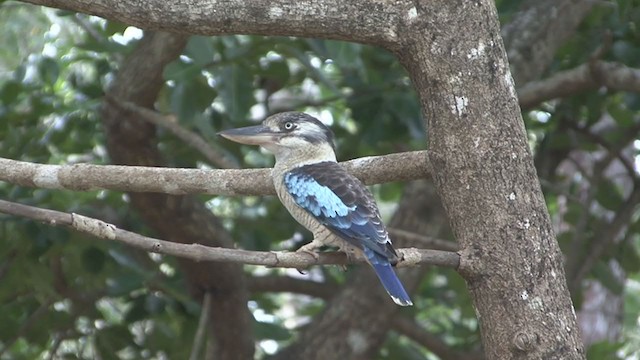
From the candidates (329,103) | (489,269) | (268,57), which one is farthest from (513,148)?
(329,103)

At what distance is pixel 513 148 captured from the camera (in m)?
3.33

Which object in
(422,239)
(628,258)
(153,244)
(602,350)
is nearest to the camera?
(153,244)

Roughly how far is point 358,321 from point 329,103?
138 cm

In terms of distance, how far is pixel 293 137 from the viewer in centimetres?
417

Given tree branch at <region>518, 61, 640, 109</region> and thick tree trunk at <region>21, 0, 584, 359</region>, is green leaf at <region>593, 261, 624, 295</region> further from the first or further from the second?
thick tree trunk at <region>21, 0, 584, 359</region>

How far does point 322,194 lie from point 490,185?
671 millimetres

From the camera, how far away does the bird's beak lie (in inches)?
159

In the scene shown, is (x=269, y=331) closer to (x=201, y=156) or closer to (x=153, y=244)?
(x=201, y=156)

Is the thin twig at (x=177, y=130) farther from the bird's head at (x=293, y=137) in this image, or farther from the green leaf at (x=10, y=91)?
the bird's head at (x=293, y=137)

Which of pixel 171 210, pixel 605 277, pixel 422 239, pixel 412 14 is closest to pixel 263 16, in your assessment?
pixel 412 14

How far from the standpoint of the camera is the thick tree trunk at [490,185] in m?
3.25

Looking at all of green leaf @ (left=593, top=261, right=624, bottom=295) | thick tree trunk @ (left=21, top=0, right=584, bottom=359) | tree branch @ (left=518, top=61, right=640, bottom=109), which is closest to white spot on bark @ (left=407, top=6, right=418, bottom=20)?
thick tree trunk @ (left=21, top=0, right=584, bottom=359)

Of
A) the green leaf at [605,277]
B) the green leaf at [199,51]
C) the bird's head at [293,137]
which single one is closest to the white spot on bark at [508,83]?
the bird's head at [293,137]

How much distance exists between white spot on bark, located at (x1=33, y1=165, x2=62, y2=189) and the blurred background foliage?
1243mm
